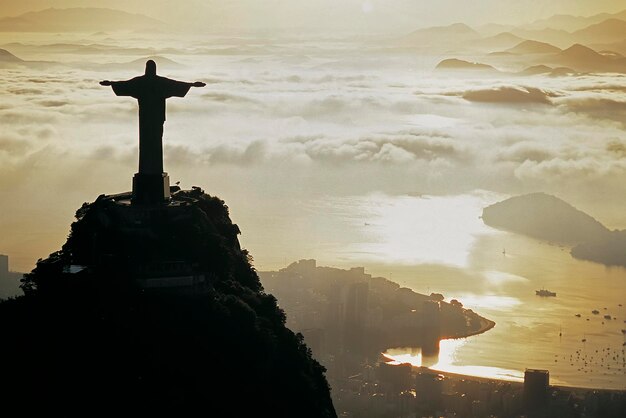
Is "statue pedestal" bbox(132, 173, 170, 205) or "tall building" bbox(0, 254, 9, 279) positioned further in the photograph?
"tall building" bbox(0, 254, 9, 279)

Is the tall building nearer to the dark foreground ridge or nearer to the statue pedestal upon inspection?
the dark foreground ridge

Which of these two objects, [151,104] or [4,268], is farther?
[4,268]

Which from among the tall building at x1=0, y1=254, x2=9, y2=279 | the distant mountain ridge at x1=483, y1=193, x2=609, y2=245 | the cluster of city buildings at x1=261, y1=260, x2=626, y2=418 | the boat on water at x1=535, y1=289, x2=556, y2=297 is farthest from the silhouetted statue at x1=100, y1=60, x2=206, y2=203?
the distant mountain ridge at x1=483, y1=193, x2=609, y2=245

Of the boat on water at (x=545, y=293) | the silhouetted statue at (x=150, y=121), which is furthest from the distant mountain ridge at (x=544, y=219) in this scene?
the silhouetted statue at (x=150, y=121)

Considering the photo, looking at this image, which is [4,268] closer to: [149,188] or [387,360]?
[387,360]

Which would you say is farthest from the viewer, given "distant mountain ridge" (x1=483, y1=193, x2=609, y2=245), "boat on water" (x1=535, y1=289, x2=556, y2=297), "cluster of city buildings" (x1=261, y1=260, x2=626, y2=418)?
"distant mountain ridge" (x1=483, y1=193, x2=609, y2=245)

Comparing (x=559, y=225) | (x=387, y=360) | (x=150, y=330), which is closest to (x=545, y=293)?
(x=559, y=225)
